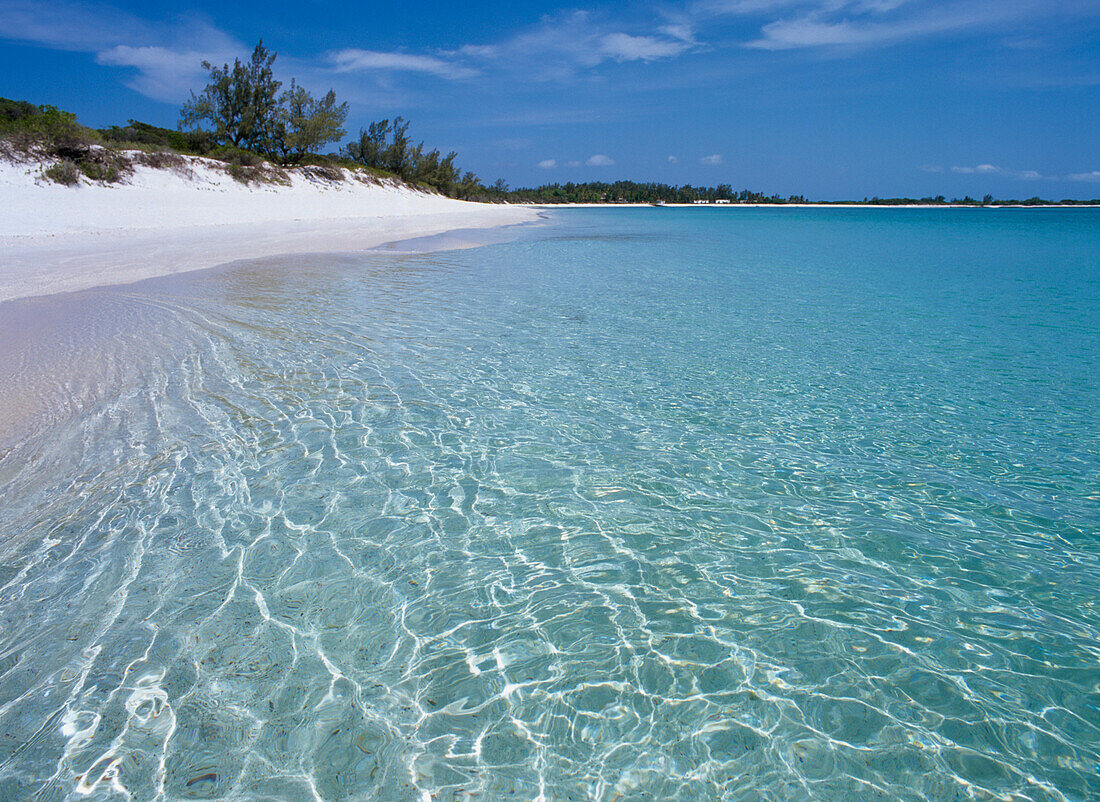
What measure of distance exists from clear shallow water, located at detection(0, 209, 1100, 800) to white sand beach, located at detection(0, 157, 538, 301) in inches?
326

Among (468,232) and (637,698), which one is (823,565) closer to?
(637,698)

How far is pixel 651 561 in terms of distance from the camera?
154 inches

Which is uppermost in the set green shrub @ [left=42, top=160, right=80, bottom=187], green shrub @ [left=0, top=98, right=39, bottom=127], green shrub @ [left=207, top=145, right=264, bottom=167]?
green shrub @ [left=0, top=98, right=39, bottom=127]

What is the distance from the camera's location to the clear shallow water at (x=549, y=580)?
259cm

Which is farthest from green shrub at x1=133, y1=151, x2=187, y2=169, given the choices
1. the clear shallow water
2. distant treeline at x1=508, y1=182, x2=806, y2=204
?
distant treeline at x1=508, y1=182, x2=806, y2=204

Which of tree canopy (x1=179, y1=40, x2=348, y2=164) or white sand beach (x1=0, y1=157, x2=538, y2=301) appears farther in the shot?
tree canopy (x1=179, y1=40, x2=348, y2=164)

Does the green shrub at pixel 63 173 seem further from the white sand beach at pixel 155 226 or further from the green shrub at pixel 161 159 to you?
the green shrub at pixel 161 159

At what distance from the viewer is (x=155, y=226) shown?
2314cm

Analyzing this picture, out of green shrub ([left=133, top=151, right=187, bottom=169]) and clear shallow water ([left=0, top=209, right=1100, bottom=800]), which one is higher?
green shrub ([left=133, top=151, right=187, bottom=169])

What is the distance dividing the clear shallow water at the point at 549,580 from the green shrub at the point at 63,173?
1979 cm

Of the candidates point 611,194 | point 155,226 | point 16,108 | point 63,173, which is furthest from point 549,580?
point 611,194

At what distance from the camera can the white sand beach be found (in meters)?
14.2

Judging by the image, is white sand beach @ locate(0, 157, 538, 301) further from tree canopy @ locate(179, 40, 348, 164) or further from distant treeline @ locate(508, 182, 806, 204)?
distant treeline @ locate(508, 182, 806, 204)

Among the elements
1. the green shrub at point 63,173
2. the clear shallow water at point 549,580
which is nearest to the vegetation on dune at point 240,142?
the green shrub at point 63,173
